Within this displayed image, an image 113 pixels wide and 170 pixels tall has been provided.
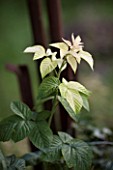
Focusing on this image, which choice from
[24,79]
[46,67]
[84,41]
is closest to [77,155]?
[46,67]

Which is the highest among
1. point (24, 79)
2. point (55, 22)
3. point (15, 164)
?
point (55, 22)

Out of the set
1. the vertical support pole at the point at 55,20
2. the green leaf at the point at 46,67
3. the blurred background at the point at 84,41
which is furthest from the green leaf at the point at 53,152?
the blurred background at the point at 84,41

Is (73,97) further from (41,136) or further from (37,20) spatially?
(37,20)

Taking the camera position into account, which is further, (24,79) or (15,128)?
(24,79)

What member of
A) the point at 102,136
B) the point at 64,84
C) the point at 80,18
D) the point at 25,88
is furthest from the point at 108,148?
the point at 80,18

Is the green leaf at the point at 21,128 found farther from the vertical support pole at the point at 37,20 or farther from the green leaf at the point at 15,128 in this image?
the vertical support pole at the point at 37,20

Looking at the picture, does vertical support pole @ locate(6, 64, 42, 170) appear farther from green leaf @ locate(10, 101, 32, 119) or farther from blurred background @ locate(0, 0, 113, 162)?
blurred background @ locate(0, 0, 113, 162)
